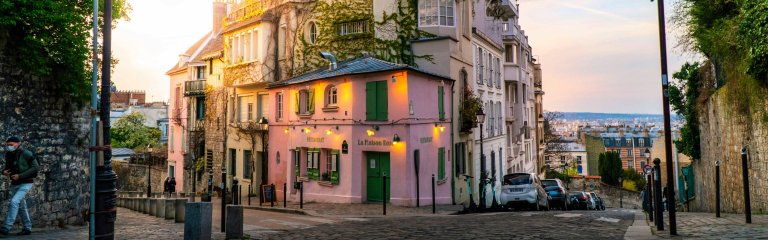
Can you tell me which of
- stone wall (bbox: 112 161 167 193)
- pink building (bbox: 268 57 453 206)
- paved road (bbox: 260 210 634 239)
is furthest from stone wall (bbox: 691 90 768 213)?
stone wall (bbox: 112 161 167 193)

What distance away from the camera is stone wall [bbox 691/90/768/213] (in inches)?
463

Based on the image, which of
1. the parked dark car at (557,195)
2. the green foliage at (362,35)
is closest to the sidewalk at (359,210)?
the parked dark car at (557,195)

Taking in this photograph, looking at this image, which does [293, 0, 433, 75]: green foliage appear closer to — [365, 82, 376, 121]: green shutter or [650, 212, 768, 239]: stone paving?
A: [365, 82, 376, 121]: green shutter

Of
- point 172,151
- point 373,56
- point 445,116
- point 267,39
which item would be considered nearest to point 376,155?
point 445,116

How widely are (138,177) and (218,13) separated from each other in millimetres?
15332

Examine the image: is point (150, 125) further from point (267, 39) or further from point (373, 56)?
point (373, 56)

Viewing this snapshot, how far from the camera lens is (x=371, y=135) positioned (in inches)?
749

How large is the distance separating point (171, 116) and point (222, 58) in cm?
1054

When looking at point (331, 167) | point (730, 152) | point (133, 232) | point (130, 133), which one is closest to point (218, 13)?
point (331, 167)

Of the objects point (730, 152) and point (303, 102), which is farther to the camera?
point (303, 102)

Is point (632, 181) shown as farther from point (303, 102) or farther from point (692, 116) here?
point (303, 102)

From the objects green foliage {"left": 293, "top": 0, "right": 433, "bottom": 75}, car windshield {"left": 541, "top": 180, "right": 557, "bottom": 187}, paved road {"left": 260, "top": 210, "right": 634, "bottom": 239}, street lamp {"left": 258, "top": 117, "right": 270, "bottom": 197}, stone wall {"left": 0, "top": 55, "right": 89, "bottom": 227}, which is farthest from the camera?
street lamp {"left": 258, "top": 117, "right": 270, "bottom": 197}

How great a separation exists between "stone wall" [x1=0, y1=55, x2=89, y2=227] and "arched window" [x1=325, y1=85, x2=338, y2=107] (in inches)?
381

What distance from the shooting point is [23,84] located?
10.4 m
